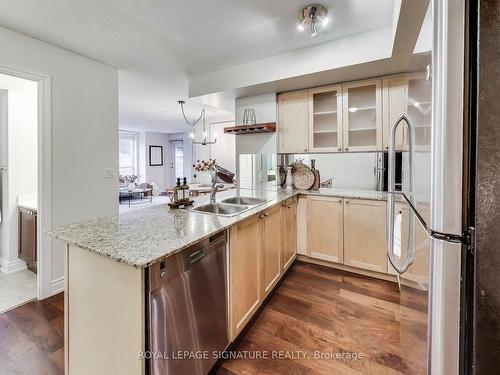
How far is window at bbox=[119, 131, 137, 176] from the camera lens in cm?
836

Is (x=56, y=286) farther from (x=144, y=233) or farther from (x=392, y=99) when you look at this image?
(x=392, y=99)

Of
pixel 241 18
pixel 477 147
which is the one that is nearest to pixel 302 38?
pixel 241 18

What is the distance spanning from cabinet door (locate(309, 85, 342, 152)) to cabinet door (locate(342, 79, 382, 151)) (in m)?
0.12

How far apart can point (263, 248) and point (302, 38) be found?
1.96 m

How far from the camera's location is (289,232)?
105 inches

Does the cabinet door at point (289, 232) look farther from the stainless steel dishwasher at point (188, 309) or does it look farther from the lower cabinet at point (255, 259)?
the stainless steel dishwasher at point (188, 309)

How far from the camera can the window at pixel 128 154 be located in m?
8.36

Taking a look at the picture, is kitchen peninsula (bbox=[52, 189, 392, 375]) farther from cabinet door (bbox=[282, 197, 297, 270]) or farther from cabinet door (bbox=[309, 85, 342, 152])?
cabinet door (bbox=[309, 85, 342, 152])

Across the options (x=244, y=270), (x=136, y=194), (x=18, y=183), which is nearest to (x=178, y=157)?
(x=136, y=194)

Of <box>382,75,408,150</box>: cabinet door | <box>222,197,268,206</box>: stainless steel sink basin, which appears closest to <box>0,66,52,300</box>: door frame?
<box>222,197,268,206</box>: stainless steel sink basin

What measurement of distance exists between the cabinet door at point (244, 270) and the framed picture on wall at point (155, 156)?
7.96m

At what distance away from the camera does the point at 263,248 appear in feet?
6.48

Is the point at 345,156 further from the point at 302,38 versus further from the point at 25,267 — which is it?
the point at 25,267

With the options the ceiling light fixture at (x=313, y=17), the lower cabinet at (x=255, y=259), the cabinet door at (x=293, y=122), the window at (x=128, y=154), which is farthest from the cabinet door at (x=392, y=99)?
the window at (x=128, y=154)
